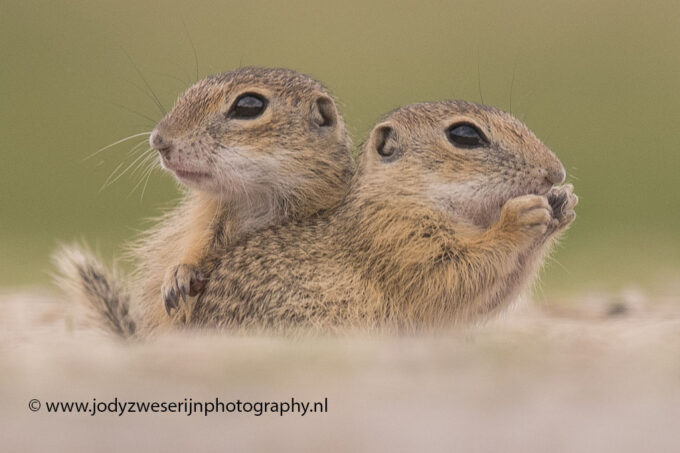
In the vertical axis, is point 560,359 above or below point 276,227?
below

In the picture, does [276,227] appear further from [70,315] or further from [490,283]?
[70,315]

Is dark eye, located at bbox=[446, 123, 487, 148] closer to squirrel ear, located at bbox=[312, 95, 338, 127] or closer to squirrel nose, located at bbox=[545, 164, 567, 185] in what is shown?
squirrel nose, located at bbox=[545, 164, 567, 185]

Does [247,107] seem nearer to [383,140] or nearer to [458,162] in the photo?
[383,140]

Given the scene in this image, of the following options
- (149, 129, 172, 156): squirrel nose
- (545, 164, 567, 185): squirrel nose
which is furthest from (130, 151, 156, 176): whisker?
(545, 164, 567, 185): squirrel nose

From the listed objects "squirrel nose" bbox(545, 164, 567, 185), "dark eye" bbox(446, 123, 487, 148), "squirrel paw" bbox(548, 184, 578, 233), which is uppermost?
"dark eye" bbox(446, 123, 487, 148)

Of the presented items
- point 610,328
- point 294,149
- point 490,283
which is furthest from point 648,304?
point 294,149

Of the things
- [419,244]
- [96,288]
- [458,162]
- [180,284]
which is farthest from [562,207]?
[96,288]
